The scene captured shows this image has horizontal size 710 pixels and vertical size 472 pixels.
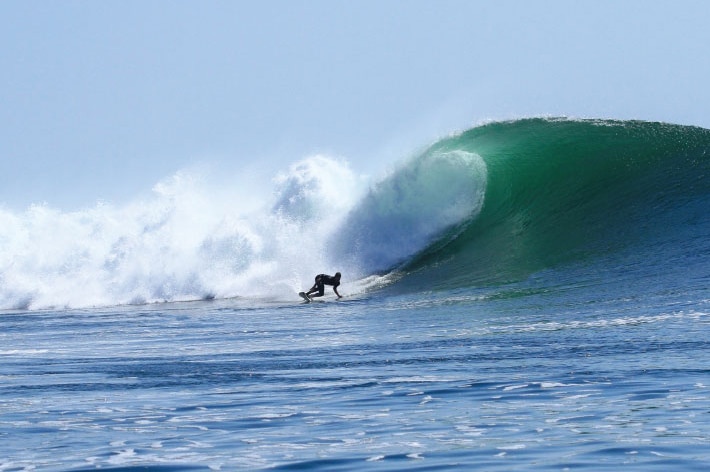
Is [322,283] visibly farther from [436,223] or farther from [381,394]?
[381,394]

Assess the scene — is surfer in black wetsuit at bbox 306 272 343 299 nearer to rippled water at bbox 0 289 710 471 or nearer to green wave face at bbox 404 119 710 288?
green wave face at bbox 404 119 710 288

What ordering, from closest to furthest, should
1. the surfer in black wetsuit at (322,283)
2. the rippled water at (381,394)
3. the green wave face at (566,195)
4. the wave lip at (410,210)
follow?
the rippled water at (381,394) < the green wave face at (566,195) < the surfer in black wetsuit at (322,283) < the wave lip at (410,210)

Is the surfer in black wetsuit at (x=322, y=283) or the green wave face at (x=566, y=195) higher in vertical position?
the green wave face at (x=566, y=195)

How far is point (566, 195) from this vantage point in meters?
22.1

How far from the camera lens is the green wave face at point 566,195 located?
19.0 metres

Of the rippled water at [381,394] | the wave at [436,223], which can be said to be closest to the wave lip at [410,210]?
the wave at [436,223]

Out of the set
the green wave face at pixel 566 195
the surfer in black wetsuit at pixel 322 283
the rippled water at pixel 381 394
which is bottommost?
the rippled water at pixel 381 394

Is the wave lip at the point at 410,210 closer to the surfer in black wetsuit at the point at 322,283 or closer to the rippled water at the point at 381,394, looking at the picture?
the surfer in black wetsuit at the point at 322,283

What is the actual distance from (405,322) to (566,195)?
9.30 meters

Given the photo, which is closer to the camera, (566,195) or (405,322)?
(405,322)

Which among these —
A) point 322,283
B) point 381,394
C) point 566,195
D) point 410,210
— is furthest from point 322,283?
point 381,394

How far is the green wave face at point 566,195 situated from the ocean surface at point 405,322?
65mm

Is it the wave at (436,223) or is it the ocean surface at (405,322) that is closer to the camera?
the ocean surface at (405,322)

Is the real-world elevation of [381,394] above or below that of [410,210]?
below
